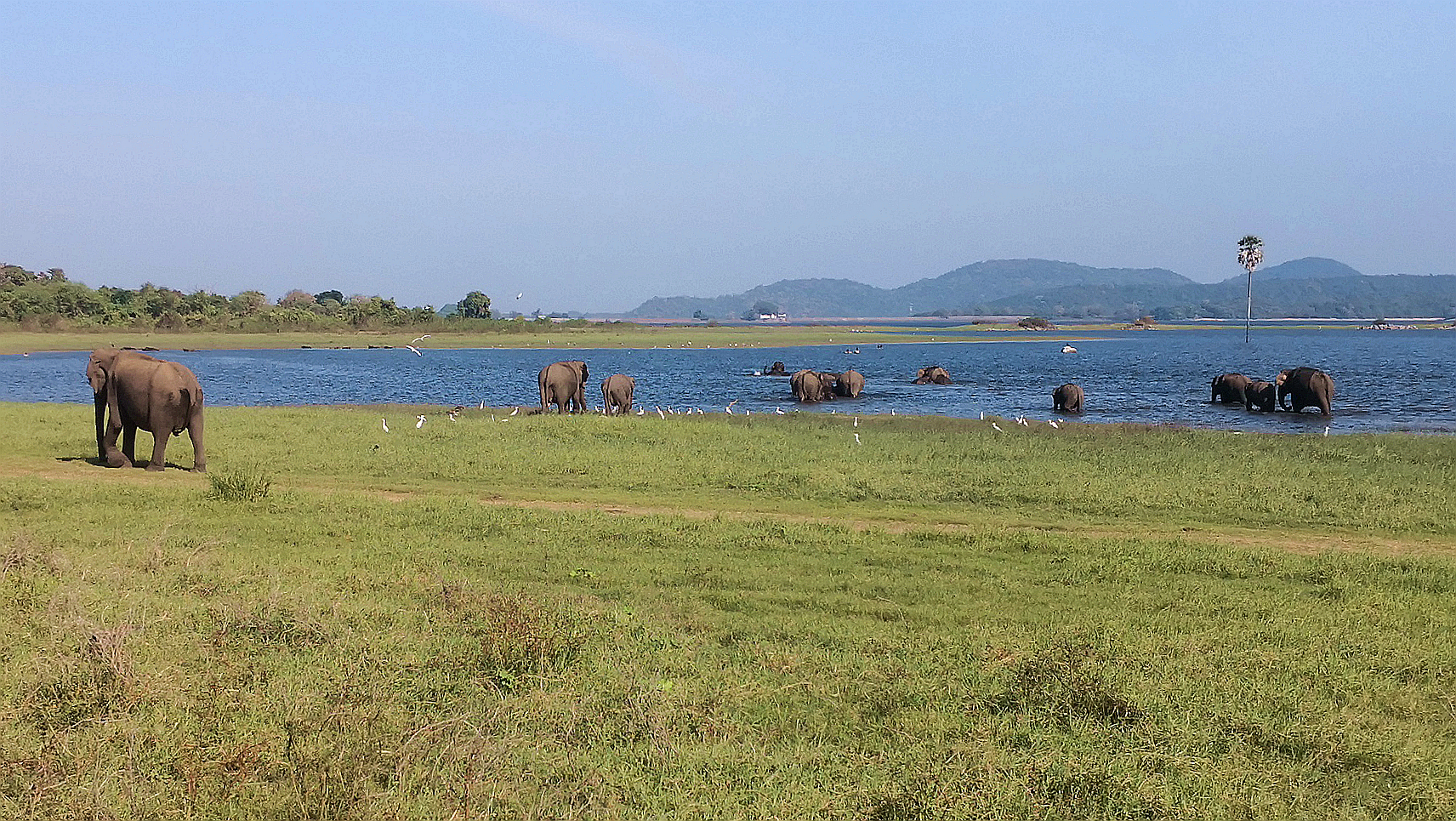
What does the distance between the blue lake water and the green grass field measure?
25.6m

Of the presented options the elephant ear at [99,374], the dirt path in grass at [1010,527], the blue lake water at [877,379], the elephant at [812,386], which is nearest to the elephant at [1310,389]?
the blue lake water at [877,379]

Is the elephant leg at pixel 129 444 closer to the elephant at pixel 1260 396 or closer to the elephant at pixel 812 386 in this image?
the elephant at pixel 812 386

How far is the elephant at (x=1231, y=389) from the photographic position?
44656mm

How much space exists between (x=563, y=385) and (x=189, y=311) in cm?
8944

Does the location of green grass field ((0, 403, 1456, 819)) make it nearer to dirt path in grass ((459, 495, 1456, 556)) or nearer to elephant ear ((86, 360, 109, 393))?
dirt path in grass ((459, 495, 1456, 556))

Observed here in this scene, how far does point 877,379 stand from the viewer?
2505 inches

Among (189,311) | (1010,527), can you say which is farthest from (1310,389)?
(189,311)

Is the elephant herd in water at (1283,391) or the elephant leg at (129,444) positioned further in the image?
the elephant herd in water at (1283,391)

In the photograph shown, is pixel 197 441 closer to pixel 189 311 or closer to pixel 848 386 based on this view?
pixel 848 386

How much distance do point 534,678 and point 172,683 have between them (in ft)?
7.74

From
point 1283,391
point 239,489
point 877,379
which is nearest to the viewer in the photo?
point 239,489

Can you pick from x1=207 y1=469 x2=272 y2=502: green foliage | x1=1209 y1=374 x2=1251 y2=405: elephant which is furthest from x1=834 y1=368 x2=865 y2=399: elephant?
x1=207 y1=469 x2=272 y2=502: green foliage

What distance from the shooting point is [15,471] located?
19.5 m

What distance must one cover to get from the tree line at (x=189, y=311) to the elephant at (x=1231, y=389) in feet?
276
